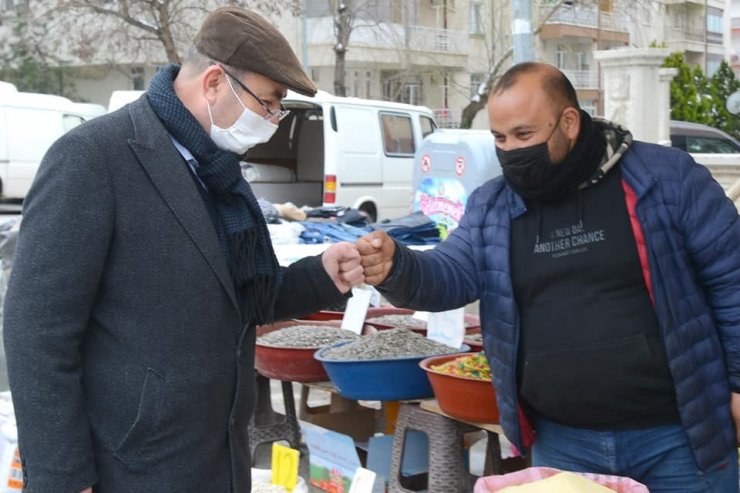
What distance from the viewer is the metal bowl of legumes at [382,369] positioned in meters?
3.81

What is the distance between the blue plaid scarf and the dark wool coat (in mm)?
43

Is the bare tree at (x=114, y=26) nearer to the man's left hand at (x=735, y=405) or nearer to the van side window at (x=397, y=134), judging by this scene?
the van side window at (x=397, y=134)

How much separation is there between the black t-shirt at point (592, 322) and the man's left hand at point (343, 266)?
43 cm

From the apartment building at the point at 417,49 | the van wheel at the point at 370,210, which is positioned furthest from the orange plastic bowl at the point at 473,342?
the apartment building at the point at 417,49

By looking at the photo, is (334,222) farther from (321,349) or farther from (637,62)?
(637,62)

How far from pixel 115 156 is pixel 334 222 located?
201 inches

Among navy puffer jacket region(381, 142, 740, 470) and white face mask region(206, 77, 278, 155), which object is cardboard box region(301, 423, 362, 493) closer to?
navy puffer jacket region(381, 142, 740, 470)

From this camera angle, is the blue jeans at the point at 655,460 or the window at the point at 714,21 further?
the window at the point at 714,21

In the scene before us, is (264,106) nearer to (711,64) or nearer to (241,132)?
(241,132)

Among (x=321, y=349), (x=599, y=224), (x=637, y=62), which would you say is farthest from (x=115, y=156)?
(x=637, y=62)

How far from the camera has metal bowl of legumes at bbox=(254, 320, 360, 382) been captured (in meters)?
4.22

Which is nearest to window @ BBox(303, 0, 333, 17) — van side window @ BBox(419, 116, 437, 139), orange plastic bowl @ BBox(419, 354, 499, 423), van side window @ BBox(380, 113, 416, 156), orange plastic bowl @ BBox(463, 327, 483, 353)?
van side window @ BBox(419, 116, 437, 139)

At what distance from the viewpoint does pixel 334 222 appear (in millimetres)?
7082

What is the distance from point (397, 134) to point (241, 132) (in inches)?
444
